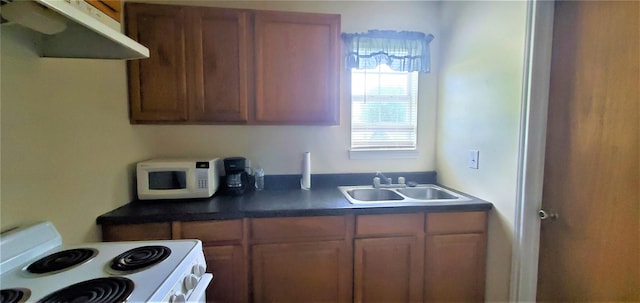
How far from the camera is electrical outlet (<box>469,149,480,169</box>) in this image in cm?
193

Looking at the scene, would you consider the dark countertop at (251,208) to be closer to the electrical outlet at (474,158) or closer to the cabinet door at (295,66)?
the electrical outlet at (474,158)

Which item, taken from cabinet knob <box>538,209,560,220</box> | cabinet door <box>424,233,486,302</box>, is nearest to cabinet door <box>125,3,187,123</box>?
cabinet door <box>424,233,486,302</box>

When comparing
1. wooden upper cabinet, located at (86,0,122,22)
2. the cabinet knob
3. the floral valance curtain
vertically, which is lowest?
the cabinet knob

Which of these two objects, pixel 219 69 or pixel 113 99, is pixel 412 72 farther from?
pixel 113 99

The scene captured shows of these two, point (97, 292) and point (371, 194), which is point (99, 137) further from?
point (371, 194)

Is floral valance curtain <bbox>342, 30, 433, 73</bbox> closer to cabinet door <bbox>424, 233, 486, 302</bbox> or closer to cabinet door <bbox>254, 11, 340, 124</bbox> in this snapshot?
cabinet door <bbox>254, 11, 340, 124</bbox>

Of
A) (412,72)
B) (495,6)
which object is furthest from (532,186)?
(412,72)

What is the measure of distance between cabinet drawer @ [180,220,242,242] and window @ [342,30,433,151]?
114 centimetres

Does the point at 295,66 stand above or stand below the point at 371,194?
above

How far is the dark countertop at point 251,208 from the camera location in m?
1.63

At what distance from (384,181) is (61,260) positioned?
197cm

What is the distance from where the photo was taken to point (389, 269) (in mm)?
1808

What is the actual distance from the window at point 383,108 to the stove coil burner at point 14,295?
76.8 inches

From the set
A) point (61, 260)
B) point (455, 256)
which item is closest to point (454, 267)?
point (455, 256)
